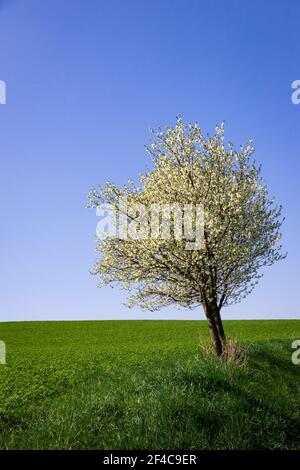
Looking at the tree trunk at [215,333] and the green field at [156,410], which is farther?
the tree trunk at [215,333]

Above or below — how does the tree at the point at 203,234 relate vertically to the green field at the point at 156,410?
above

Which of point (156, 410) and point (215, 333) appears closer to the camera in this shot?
point (156, 410)

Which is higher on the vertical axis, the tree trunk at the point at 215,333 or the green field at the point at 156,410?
the tree trunk at the point at 215,333

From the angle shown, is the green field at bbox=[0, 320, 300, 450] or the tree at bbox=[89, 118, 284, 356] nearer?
the green field at bbox=[0, 320, 300, 450]

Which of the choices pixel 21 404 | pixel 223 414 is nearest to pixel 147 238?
pixel 21 404

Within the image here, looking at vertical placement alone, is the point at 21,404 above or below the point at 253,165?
below

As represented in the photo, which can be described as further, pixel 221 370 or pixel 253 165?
pixel 253 165

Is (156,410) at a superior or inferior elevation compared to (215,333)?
inferior

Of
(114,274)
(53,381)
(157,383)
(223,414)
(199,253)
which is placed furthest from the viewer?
(114,274)

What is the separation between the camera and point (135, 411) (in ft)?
38.1

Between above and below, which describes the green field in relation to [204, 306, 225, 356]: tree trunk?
below
